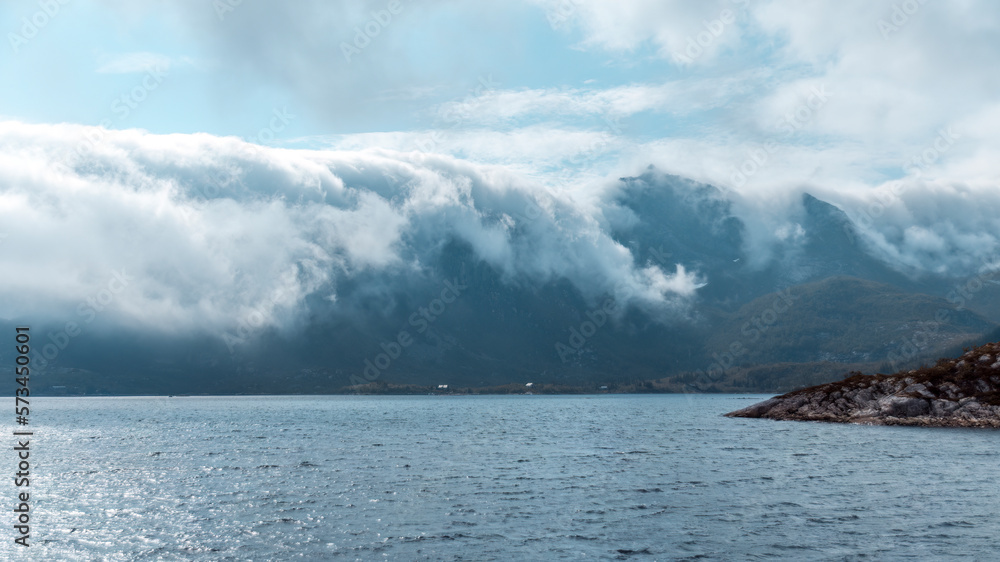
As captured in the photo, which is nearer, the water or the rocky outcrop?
the water

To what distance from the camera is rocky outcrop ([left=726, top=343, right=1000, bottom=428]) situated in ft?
473

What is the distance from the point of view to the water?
48.3 meters

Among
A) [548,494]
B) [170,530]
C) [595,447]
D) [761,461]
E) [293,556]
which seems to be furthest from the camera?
[595,447]

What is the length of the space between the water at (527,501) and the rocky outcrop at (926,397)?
32318 mm

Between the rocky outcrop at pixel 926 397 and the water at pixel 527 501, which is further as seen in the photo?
the rocky outcrop at pixel 926 397

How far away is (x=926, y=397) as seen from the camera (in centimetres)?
15212

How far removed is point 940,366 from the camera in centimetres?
15988

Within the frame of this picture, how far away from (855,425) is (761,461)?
77.2 m

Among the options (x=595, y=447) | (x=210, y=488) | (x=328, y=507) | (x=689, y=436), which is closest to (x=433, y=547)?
(x=328, y=507)

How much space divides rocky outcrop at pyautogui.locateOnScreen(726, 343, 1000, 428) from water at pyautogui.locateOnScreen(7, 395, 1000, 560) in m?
32.3

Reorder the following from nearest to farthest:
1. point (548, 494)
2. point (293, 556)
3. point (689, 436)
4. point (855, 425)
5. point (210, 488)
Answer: point (293, 556) < point (548, 494) < point (210, 488) < point (689, 436) < point (855, 425)

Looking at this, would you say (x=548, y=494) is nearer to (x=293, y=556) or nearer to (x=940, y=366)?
(x=293, y=556)

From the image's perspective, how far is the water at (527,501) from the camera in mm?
48312

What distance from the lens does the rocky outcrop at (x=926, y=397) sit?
14425 cm
